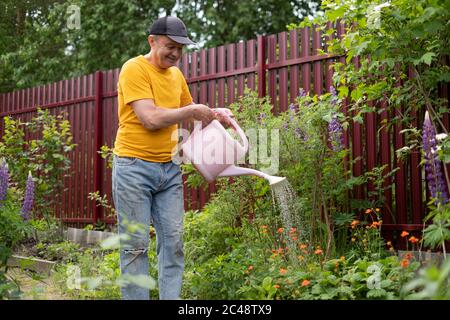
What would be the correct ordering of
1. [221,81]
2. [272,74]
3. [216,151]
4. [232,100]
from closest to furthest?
[216,151] < [272,74] < [232,100] < [221,81]

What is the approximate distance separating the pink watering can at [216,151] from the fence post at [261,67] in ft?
7.39

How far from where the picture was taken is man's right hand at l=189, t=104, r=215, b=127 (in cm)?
295

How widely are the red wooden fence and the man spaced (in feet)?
6.43

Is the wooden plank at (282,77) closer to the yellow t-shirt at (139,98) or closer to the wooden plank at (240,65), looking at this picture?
the wooden plank at (240,65)

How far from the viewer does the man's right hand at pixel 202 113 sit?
295 cm

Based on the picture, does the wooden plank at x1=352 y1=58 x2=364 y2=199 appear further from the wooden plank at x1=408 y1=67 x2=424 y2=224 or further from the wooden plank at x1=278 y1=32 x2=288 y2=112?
the wooden plank at x1=278 y1=32 x2=288 y2=112

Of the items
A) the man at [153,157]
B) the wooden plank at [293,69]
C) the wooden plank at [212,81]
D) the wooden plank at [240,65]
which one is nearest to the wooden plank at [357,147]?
the wooden plank at [293,69]

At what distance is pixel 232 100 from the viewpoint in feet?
18.8

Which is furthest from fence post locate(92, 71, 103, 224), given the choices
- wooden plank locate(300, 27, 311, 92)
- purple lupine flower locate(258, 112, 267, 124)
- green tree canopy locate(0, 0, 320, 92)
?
green tree canopy locate(0, 0, 320, 92)

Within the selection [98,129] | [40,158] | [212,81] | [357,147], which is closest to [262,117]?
[357,147]

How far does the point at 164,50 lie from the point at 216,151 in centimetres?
58

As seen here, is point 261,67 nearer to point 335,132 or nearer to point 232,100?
point 232,100
